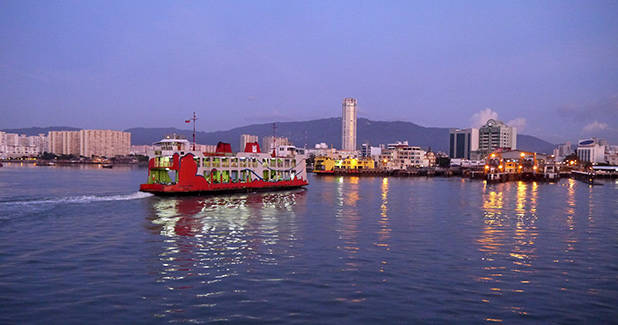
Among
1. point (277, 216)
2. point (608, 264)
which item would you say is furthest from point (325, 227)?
point (608, 264)

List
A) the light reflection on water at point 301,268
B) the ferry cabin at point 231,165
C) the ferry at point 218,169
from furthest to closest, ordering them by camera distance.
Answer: the ferry cabin at point 231,165 → the ferry at point 218,169 → the light reflection on water at point 301,268

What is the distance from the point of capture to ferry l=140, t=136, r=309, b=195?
134 ft

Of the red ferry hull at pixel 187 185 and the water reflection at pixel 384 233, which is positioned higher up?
the red ferry hull at pixel 187 185

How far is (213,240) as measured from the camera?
21.5 m

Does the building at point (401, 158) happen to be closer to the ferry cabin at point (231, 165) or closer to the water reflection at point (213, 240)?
the ferry cabin at point (231, 165)

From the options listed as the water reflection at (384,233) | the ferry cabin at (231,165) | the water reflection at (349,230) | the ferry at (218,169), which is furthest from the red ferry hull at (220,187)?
the water reflection at (384,233)

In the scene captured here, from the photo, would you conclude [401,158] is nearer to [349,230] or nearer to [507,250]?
[349,230]

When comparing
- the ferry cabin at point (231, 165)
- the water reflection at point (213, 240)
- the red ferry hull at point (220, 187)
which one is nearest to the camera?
the water reflection at point (213, 240)

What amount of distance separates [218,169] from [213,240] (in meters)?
25.6

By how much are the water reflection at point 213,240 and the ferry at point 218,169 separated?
12.4ft

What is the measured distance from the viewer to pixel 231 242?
21.0 metres

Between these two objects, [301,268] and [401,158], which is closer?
[301,268]

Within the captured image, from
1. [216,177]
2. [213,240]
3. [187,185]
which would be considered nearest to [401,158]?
[216,177]

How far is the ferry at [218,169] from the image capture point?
40.9 metres
